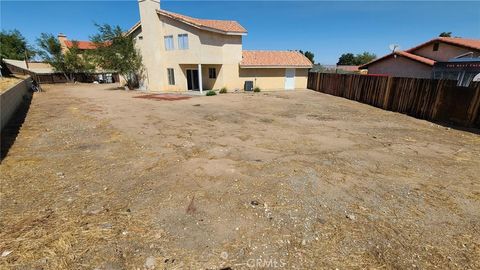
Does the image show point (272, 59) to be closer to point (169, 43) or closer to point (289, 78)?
point (289, 78)

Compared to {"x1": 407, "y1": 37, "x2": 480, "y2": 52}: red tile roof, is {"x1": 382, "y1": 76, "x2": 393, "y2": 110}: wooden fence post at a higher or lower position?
lower

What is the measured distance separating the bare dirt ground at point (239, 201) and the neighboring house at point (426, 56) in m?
15.4

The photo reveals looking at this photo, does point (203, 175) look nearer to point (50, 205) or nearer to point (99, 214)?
point (99, 214)

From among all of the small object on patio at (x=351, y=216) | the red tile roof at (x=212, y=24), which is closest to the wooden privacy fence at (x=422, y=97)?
the small object on patio at (x=351, y=216)

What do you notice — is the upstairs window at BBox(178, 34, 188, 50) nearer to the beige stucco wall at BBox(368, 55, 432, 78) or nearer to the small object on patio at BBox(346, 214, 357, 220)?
the small object on patio at BBox(346, 214, 357, 220)

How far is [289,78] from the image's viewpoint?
2366cm

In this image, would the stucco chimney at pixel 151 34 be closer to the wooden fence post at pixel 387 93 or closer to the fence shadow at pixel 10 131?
the fence shadow at pixel 10 131

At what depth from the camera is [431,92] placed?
10.2 m

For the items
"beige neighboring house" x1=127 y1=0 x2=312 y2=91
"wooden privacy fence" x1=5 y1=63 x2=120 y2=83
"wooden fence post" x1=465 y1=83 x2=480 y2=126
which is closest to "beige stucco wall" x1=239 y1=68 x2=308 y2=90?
"beige neighboring house" x1=127 y1=0 x2=312 y2=91

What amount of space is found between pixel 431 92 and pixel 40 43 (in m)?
45.2

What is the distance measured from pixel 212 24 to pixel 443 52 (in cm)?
2060

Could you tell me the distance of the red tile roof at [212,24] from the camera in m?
18.7

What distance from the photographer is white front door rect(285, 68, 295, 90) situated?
23422mm

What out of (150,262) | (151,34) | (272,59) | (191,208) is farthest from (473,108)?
(151,34)
